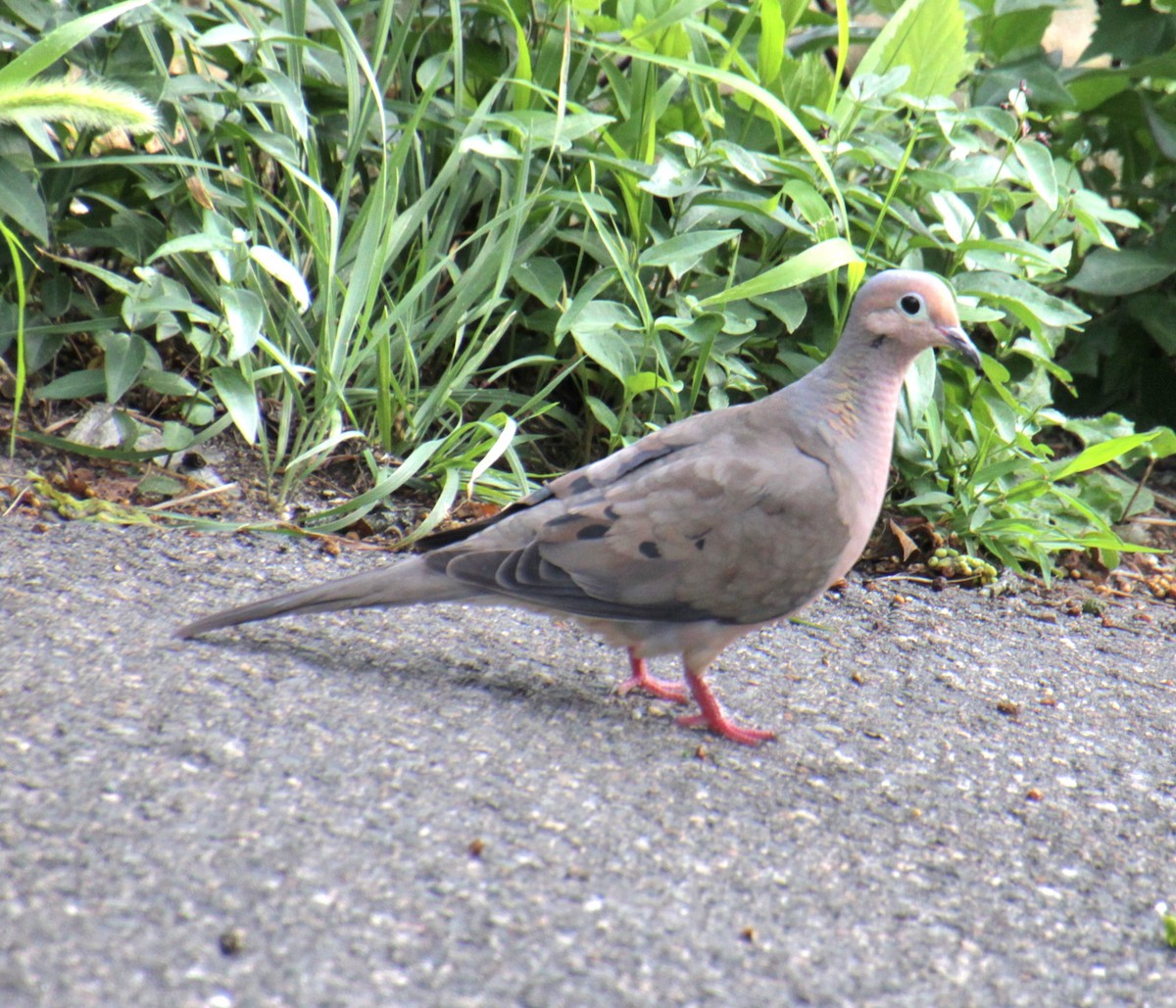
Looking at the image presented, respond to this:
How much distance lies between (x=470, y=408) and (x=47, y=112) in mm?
1811

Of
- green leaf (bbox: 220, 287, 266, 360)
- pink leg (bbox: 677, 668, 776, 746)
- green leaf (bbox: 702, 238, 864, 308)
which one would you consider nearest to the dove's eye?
green leaf (bbox: 702, 238, 864, 308)

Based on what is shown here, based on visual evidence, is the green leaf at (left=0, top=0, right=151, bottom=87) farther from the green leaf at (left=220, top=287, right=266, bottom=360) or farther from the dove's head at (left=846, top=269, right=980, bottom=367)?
the dove's head at (left=846, top=269, right=980, bottom=367)

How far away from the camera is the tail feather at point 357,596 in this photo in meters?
2.54

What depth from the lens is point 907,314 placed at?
2818 mm

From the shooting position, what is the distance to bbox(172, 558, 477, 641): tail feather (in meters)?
2.54

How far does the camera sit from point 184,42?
3.71 metres

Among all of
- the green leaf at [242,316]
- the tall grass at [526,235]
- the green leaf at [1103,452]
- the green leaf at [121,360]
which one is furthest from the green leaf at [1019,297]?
the green leaf at [121,360]

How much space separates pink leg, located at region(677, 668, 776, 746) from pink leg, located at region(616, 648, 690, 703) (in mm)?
152

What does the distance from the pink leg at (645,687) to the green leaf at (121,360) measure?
153 cm

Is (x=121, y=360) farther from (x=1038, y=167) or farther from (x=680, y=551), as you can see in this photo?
(x=1038, y=167)

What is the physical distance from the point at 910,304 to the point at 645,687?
40.3 inches

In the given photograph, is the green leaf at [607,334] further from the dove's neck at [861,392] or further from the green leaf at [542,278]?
the dove's neck at [861,392]

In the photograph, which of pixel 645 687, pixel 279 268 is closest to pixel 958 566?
pixel 645 687

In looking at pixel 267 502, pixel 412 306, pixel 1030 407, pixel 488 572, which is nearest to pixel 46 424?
pixel 267 502
